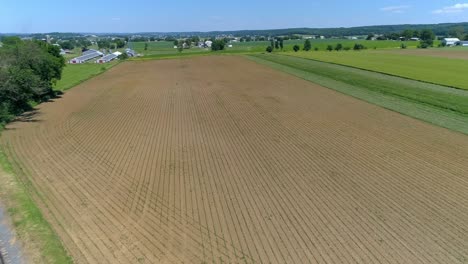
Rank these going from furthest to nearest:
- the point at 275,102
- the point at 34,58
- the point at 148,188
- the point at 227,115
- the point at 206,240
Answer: the point at 275,102 → the point at 34,58 → the point at 227,115 → the point at 148,188 → the point at 206,240

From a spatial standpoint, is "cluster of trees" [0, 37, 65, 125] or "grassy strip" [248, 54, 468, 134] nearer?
"grassy strip" [248, 54, 468, 134]

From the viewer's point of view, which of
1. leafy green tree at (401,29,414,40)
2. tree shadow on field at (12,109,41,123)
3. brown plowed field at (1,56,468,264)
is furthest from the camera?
leafy green tree at (401,29,414,40)

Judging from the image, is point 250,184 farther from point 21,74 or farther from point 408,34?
point 408,34

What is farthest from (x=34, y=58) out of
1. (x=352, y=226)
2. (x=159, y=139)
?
(x=352, y=226)

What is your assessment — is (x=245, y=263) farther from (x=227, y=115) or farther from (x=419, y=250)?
(x=227, y=115)

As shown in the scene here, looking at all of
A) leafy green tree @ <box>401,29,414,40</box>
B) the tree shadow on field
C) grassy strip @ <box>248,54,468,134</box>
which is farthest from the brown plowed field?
leafy green tree @ <box>401,29,414,40</box>

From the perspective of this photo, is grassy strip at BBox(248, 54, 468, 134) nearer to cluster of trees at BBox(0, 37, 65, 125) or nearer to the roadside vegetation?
the roadside vegetation
